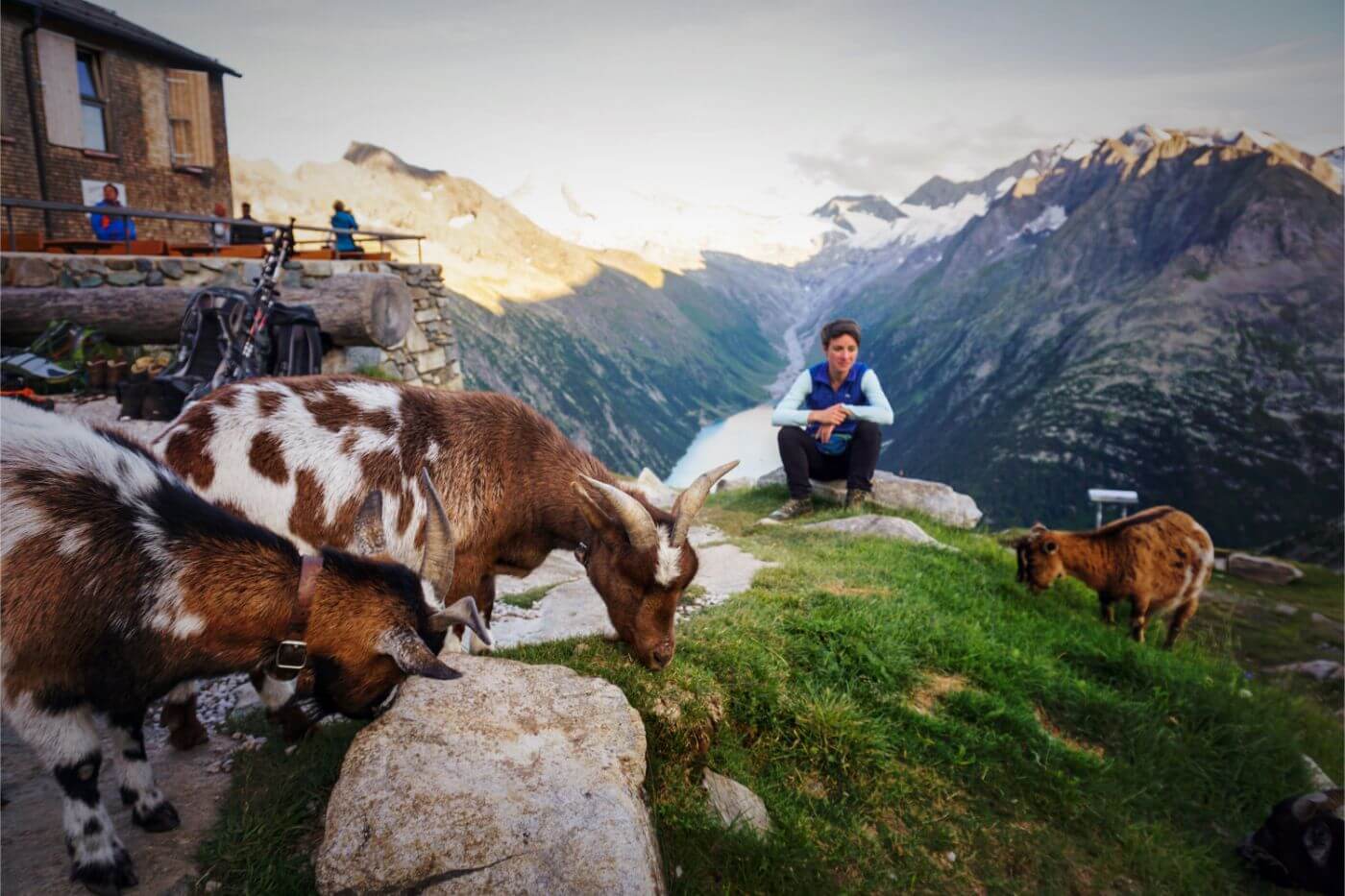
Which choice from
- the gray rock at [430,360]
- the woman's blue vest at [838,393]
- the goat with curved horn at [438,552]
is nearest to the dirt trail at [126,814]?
the goat with curved horn at [438,552]

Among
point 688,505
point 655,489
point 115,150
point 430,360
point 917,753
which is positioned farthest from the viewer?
point 115,150

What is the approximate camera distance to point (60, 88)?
18359 millimetres

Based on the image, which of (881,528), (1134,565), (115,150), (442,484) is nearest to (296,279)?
(442,484)

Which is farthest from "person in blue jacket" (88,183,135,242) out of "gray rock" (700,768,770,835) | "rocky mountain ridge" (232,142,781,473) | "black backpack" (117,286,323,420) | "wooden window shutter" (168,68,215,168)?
"rocky mountain ridge" (232,142,781,473)

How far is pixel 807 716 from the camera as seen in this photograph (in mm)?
4512

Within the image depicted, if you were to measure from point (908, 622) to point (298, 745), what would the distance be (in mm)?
4747

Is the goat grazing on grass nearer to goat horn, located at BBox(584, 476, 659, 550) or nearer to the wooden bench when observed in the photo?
goat horn, located at BBox(584, 476, 659, 550)

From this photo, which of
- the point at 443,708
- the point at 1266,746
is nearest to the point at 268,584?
the point at 443,708

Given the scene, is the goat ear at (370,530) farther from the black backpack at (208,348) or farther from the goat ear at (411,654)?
the black backpack at (208,348)

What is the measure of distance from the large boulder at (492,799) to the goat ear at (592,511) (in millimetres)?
1162

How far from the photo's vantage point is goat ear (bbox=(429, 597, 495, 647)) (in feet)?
10.4

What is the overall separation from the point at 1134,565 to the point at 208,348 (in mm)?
11114

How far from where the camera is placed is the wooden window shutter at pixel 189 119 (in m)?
20.2

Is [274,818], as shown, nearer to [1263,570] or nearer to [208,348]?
[208,348]
